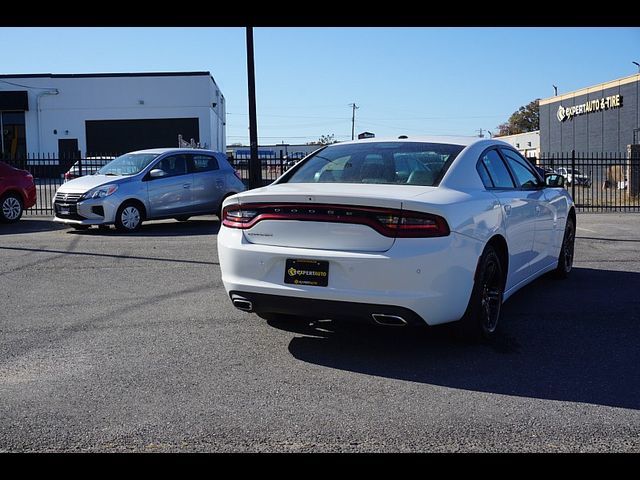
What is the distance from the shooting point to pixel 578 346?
5.78 meters

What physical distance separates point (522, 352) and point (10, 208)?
1269 cm

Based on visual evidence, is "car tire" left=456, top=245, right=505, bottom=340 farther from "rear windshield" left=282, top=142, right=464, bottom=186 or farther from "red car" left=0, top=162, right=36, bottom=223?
"red car" left=0, top=162, right=36, bottom=223

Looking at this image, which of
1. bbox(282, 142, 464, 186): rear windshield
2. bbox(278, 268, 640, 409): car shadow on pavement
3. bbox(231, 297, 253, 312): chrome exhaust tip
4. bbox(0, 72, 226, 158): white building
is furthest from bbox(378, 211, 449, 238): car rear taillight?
bbox(0, 72, 226, 158): white building

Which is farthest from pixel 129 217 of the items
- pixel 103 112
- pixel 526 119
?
pixel 526 119

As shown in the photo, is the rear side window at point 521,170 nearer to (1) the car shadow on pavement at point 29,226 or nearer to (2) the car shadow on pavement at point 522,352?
(2) the car shadow on pavement at point 522,352

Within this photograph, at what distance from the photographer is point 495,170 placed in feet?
21.5

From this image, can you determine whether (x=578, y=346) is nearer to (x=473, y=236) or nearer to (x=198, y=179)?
(x=473, y=236)

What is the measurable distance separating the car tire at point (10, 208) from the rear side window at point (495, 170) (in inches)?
462

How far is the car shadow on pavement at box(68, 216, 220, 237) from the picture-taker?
13773 mm

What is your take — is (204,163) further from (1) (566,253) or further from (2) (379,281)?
(2) (379,281)

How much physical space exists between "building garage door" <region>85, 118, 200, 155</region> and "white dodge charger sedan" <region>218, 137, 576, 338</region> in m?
45.8

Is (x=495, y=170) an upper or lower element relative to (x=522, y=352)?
upper

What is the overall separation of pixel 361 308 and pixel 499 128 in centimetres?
11290
